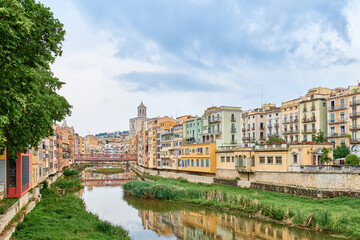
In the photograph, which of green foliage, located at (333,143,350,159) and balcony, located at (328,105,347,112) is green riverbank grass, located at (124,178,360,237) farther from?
balcony, located at (328,105,347,112)

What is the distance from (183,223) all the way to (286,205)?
32.0ft

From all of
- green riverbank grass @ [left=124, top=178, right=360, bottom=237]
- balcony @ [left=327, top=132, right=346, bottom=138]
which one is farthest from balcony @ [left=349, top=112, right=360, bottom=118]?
green riverbank grass @ [left=124, top=178, right=360, bottom=237]

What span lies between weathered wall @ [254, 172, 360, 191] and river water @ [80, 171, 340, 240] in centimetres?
1040

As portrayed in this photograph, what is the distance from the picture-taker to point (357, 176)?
109 feet

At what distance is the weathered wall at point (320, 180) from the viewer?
33344 millimetres

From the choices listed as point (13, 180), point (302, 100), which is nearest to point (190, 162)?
point (302, 100)

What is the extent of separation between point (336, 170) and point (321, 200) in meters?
4.11

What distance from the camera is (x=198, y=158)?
60000 mm

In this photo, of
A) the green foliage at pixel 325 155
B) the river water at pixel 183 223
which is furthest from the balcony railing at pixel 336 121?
the river water at pixel 183 223

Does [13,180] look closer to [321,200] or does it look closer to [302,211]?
[302,211]

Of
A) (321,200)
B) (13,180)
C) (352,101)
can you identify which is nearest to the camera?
(13,180)

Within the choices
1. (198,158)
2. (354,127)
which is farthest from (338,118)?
(198,158)

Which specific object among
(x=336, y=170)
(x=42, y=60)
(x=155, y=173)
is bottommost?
(x=155, y=173)

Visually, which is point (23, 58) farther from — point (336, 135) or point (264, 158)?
point (336, 135)
